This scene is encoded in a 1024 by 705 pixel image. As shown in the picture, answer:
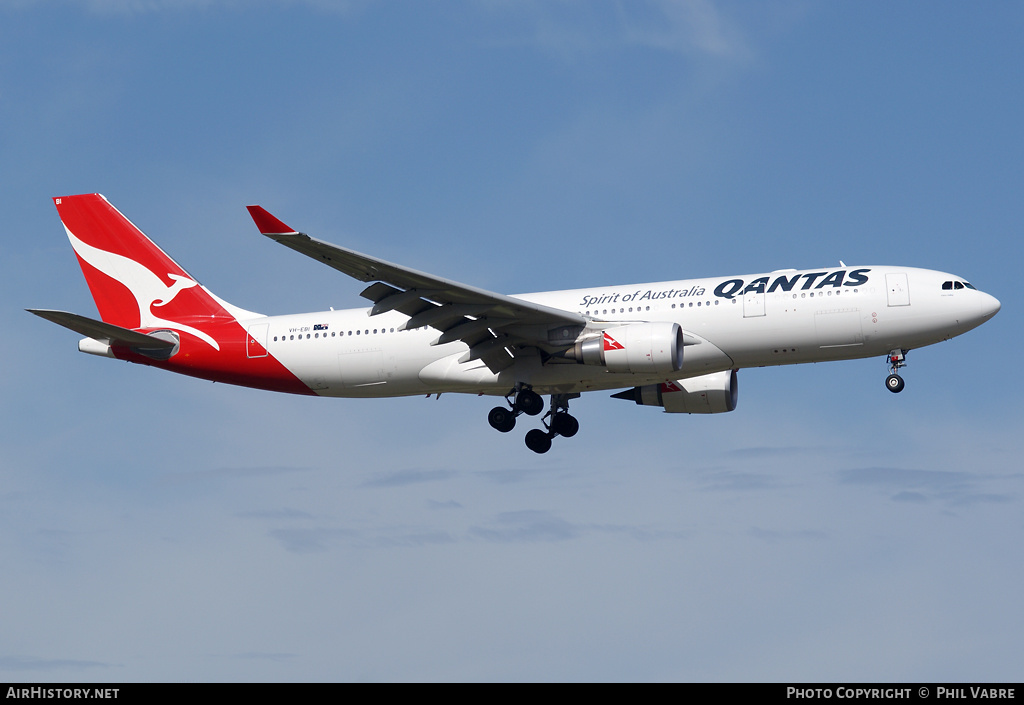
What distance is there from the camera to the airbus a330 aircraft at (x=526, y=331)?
29.5 meters

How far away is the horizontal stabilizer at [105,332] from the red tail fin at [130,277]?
1.26 metres

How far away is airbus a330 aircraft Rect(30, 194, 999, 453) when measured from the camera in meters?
29.5

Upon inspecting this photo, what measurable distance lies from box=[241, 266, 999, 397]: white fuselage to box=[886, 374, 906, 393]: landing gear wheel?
0.66m

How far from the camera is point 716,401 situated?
111 feet

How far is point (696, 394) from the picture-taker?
3397cm

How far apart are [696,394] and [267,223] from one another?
46.2 ft

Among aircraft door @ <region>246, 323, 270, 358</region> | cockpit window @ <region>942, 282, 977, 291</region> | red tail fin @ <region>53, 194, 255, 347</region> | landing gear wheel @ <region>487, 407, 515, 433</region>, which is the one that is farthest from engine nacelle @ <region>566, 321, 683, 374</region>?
red tail fin @ <region>53, 194, 255, 347</region>

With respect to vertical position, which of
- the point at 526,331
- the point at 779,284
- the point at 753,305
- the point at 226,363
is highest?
the point at 779,284

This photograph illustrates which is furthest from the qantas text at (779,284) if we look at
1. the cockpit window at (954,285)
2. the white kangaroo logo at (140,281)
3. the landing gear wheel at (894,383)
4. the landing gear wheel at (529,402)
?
the white kangaroo logo at (140,281)

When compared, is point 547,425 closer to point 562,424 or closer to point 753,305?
point 562,424

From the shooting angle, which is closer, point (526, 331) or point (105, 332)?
point (526, 331)

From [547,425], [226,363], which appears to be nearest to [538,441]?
[547,425]
